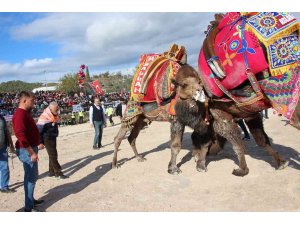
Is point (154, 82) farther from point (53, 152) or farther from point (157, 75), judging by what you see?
point (53, 152)

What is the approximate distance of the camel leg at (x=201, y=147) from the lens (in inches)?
247

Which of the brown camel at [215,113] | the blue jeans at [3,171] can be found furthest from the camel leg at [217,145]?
the blue jeans at [3,171]

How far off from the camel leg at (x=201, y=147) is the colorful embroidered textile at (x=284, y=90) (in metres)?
1.99

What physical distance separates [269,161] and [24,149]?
178 inches

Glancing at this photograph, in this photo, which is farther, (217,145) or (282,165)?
(217,145)

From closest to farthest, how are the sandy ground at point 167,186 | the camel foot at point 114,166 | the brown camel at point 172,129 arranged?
the sandy ground at point 167,186, the brown camel at point 172,129, the camel foot at point 114,166

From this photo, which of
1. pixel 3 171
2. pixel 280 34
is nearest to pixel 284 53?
pixel 280 34

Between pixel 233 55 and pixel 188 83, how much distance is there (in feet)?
3.13

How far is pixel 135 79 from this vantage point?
22.8 feet

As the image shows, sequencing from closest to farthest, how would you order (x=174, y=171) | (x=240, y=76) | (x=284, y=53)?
(x=284, y=53) < (x=240, y=76) < (x=174, y=171)

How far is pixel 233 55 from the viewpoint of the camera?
16.0 feet

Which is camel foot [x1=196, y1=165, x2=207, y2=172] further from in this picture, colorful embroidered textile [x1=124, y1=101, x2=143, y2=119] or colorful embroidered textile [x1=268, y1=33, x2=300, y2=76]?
colorful embroidered textile [x1=268, y1=33, x2=300, y2=76]

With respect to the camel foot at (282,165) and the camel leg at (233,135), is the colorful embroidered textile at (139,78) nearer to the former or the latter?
the camel leg at (233,135)

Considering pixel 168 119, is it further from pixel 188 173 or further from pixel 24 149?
pixel 24 149
